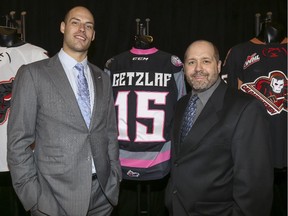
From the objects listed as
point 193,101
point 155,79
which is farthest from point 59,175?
point 155,79

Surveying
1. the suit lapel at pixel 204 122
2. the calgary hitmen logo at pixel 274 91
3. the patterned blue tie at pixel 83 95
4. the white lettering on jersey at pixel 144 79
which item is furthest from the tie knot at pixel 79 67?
the calgary hitmen logo at pixel 274 91

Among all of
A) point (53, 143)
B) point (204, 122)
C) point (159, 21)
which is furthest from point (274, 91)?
point (53, 143)

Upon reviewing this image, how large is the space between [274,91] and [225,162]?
1.03 m

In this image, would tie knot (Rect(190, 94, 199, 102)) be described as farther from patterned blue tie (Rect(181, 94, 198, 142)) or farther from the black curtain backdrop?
the black curtain backdrop

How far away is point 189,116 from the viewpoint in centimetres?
177

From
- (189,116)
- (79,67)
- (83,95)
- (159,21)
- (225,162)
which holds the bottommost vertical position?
(225,162)

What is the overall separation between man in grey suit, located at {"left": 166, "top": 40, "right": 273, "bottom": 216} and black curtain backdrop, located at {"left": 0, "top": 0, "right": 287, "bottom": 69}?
147 centimetres

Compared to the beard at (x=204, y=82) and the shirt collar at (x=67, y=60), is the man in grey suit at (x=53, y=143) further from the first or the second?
the beard at (x=204, y=82)

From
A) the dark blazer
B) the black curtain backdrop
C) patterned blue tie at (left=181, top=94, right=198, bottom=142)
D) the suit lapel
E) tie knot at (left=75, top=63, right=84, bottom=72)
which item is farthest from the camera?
the black curtain backdrop

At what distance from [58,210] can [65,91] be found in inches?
24.0

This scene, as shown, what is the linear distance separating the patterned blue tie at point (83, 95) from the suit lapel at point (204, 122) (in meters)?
0.53

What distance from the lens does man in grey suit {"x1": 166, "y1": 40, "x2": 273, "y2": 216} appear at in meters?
1.51

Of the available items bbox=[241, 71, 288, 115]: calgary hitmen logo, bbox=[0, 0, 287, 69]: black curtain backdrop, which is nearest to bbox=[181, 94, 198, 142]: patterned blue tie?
bbox=[241, 71, 288, 115]: calgary hitmen logo

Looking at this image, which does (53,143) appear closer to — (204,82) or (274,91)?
(204,82)
